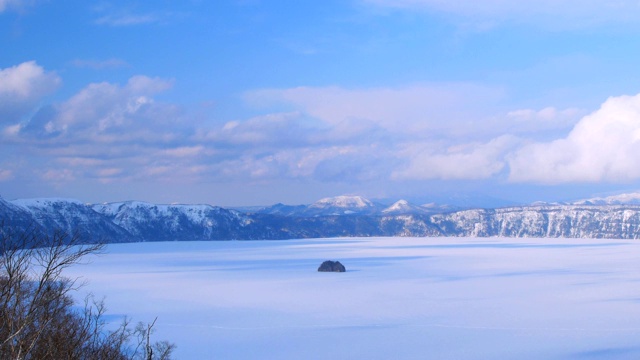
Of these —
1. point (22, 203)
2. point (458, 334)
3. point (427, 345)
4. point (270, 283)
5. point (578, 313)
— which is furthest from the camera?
point (22, 203)

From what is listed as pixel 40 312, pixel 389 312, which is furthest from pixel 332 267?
pixel 40 312

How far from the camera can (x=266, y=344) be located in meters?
32.1

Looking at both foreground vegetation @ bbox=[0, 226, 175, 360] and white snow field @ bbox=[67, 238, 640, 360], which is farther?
white snow field @ bbox=[67, 238, 640, 360]

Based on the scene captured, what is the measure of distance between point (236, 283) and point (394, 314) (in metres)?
28.0

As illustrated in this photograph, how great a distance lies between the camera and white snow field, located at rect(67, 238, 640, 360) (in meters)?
30.5

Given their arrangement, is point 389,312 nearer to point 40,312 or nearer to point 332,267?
point 40,312

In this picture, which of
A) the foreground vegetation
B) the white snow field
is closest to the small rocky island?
the white snow field

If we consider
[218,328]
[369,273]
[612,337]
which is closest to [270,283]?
[369,273]

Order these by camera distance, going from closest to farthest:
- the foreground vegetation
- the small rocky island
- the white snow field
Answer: the foreground vegetation → the white snow field → the small rocky island

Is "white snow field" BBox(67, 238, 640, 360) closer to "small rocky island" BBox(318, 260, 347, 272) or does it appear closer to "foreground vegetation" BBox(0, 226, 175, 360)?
"small rocky island" BBox(318, 260, 347, 272)

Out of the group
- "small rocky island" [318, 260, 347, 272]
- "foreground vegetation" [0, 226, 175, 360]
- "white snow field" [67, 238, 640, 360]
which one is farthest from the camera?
"small rocky island" [318, 260, 347, 272]

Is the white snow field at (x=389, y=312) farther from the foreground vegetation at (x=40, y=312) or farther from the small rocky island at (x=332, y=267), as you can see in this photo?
the foreground vegetation at (x=40, y=312)

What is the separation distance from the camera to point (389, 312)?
43.1 metres

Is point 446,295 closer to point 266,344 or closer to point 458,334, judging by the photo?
point 458,334
